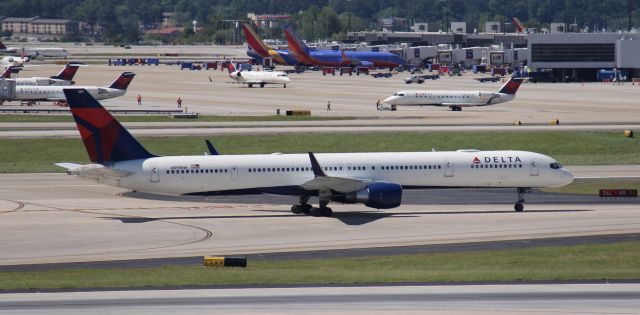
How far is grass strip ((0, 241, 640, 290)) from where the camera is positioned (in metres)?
40.4

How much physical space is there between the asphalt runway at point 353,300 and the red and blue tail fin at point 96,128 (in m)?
→ 20.9

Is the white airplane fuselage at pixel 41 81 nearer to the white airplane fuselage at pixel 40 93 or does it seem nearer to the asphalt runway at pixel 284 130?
the white airplane fuselage at pixel 40 93

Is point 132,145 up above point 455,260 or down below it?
above

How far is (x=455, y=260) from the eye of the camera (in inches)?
1820

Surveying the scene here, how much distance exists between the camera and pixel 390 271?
43156mm

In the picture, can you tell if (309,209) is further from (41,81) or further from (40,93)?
(41,81)

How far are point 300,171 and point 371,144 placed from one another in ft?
111

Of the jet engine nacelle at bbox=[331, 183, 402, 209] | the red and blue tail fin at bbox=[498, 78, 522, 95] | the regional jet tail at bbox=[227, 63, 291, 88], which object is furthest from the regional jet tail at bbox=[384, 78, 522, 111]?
the jet engine nacelle at bbox=[331, 183, 402, 209]

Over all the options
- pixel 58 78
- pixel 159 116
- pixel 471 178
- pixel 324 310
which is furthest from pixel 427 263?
pixel 58 78

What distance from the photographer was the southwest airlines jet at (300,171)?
190ft

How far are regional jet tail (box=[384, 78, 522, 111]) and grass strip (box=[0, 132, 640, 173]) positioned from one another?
33.4 metres

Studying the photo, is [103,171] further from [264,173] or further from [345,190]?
[345,190]

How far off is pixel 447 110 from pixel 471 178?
2806 inches

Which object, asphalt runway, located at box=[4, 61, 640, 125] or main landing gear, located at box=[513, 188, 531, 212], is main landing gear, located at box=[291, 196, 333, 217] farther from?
asphalt runway, located at box=[4, 61, 640, 125]
